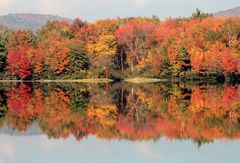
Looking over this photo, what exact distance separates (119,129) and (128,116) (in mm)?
6345

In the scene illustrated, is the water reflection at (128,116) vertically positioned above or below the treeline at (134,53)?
below

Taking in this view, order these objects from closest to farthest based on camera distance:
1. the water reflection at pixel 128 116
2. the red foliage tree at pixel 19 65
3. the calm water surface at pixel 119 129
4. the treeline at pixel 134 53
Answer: the calm water surface at pixel 119 129
the water reflection at pixel 128 116
the treeline at pixel 134 53
the red foliage tree at pixel 19 65

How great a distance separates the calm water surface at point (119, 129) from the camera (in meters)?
21.4

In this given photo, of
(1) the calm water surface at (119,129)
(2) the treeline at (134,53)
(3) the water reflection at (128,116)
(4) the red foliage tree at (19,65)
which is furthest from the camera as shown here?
(4) the red foliage tree at (19,65)

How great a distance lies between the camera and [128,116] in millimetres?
34594

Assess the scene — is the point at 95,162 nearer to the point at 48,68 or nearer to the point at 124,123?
the point at 124,123

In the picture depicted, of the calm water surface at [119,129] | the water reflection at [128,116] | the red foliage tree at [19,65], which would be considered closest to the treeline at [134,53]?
the red foliage tree at [19,65]

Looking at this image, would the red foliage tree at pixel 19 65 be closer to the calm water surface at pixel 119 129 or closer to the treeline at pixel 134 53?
the treeline at pixel 134 53

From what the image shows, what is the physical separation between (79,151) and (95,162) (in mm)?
2500

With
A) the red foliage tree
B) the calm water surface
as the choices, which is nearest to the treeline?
the red foliage tree

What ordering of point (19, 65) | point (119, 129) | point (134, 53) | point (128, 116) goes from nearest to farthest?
point (119, 129)
point (128, 116)
point (19, 65)
point (134, 53)

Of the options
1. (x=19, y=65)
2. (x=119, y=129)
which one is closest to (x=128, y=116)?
(x=119, y=129)

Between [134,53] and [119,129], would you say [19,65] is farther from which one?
[119,129]

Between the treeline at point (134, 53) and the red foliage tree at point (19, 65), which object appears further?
the red foliage tree at point (19, 65)
